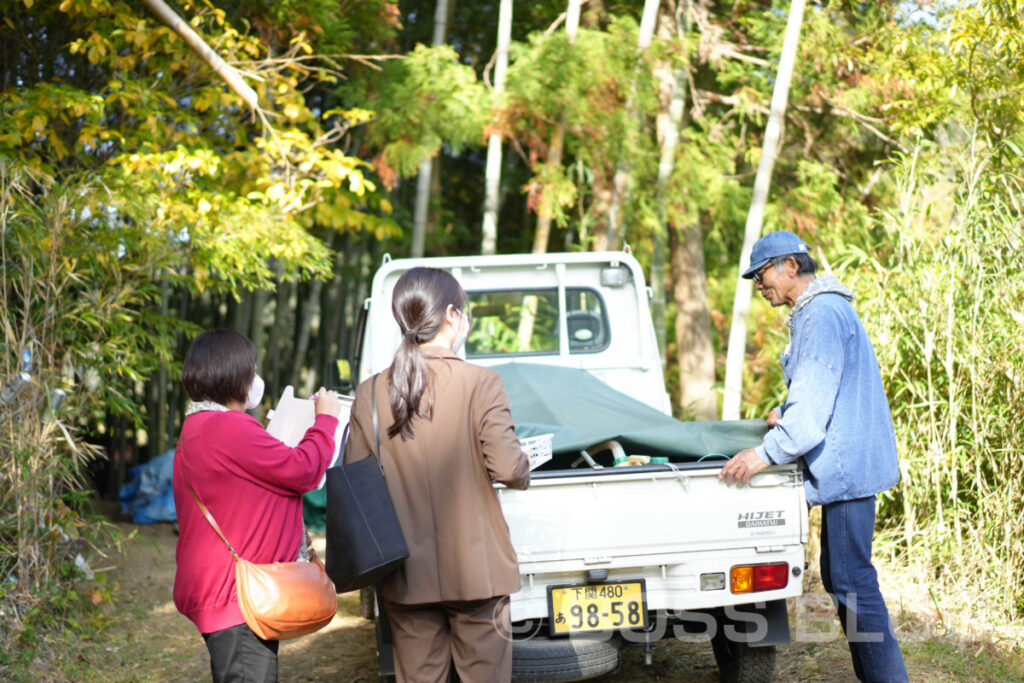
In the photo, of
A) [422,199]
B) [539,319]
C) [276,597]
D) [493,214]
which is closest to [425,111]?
[422,199]

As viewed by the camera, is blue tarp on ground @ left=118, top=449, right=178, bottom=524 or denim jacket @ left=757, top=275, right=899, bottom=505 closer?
denim jacket @ left=757, top=275, right=899, bottom=505

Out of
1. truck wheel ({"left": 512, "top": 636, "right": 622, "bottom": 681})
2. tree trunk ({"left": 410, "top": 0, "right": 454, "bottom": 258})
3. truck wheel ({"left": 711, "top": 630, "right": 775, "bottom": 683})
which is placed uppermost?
tree trunk ({"left": 410, "top": 0, "right": 454, "bottom": 258})

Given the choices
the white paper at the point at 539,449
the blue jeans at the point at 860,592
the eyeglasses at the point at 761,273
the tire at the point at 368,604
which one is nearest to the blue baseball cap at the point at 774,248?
the eyeglasses at the point at 761,273

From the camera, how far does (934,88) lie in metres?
7.49

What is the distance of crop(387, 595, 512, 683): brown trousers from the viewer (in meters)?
2.52

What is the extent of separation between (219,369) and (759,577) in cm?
211

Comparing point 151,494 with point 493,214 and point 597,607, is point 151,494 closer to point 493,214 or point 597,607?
point 493,214

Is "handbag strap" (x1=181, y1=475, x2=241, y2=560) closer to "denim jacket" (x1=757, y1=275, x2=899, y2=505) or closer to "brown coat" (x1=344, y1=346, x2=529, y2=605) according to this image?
"brown coat" (x1=344, y1=346, x2=529, y2=605)

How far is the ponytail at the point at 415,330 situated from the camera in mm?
2506

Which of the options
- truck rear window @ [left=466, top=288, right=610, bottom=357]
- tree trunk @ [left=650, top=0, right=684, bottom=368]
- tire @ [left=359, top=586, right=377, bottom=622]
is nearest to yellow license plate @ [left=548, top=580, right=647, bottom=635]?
tire @ [left=359, top=586, right=377, bottom=622]

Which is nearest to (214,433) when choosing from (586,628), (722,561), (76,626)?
(586,628)

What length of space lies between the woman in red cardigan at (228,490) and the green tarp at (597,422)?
4.48 feet

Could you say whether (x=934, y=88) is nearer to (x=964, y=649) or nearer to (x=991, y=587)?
(x=991, y=587)

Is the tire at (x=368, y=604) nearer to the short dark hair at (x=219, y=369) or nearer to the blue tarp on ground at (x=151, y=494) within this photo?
the short dark hair at (x=219, y=369)
